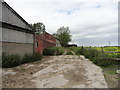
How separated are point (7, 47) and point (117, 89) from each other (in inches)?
317

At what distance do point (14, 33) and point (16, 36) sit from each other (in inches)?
14.0

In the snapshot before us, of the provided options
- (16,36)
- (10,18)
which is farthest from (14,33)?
(10,18)

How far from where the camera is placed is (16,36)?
9516 millimetres

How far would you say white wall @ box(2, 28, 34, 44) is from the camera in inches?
324

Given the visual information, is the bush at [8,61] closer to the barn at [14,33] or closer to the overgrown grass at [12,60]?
the overgrown grass at [12,60]

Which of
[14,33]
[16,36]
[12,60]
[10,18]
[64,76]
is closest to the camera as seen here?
[64,76]

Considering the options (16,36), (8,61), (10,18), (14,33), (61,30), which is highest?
(61,30)

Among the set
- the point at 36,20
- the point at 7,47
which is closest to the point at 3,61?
the point at 7,47

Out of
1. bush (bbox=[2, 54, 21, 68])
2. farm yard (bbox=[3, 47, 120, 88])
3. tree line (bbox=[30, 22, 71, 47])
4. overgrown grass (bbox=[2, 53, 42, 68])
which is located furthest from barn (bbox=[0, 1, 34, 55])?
tree line (bbox=[30, 22, 71, 47])

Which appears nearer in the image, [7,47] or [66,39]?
[7,47]

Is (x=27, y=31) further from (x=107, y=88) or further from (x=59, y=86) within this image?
(x=107, y=88)

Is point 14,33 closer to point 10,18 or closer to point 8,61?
point 10,18

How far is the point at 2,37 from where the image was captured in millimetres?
7926

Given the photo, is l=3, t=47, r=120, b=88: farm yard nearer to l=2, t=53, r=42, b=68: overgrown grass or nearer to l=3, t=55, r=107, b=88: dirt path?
l=3, t=55, r=107, b=88: dirt path
